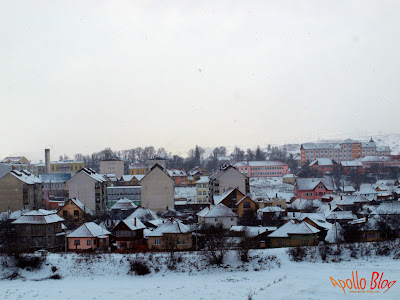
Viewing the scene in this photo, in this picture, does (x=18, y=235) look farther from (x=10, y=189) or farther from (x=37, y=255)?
(x=10, y=189)

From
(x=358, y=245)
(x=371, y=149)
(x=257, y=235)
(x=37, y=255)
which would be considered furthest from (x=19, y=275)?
(x=371, y=149)

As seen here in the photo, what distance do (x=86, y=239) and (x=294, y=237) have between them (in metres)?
13.9

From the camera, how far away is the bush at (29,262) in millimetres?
27767

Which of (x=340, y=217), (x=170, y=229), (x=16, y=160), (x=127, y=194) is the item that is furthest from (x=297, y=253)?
(x=16, y=160)

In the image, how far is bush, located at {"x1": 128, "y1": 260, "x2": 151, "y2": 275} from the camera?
87.7 ft

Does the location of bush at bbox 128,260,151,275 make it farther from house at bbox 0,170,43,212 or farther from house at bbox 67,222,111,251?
house at bbox 0,170,43,212

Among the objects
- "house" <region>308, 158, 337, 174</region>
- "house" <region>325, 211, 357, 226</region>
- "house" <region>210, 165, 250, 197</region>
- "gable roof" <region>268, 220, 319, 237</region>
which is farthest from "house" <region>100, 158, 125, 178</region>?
"gable roof" <region>268, 220, 319, 237</region>

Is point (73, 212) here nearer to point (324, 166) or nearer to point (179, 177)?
point (179, 177)

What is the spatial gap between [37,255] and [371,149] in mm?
105846

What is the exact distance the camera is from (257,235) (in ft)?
106

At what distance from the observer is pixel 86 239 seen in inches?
1245

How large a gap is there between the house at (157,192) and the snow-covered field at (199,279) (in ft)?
74.1

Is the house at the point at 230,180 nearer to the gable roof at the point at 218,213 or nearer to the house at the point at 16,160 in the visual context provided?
the gable roof at the point at 218,213

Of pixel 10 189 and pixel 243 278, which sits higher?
pixel 10 189
